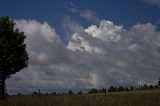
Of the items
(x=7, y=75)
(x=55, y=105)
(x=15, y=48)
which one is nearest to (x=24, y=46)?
(x=15, y=48)

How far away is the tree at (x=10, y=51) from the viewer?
41750 mm

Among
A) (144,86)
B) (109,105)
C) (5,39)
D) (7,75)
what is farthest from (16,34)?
(144,86)

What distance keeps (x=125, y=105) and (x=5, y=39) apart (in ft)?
82.5

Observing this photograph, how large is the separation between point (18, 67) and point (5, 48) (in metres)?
2.83

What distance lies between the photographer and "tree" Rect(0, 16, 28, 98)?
1644 inches

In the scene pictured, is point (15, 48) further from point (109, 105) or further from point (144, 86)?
point (144, 86)

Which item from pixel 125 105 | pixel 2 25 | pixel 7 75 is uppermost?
pixel 2 25

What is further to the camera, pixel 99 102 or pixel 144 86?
pixel 144 86

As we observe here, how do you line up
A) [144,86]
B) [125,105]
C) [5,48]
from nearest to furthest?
[125,105] < [5,48] < [144,86]

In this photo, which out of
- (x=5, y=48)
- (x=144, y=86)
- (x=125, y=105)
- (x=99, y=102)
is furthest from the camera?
(x=144, y=86)

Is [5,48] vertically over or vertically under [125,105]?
over

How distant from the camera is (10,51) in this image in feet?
139

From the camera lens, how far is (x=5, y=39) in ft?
138

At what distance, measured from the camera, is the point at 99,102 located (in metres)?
22.0
